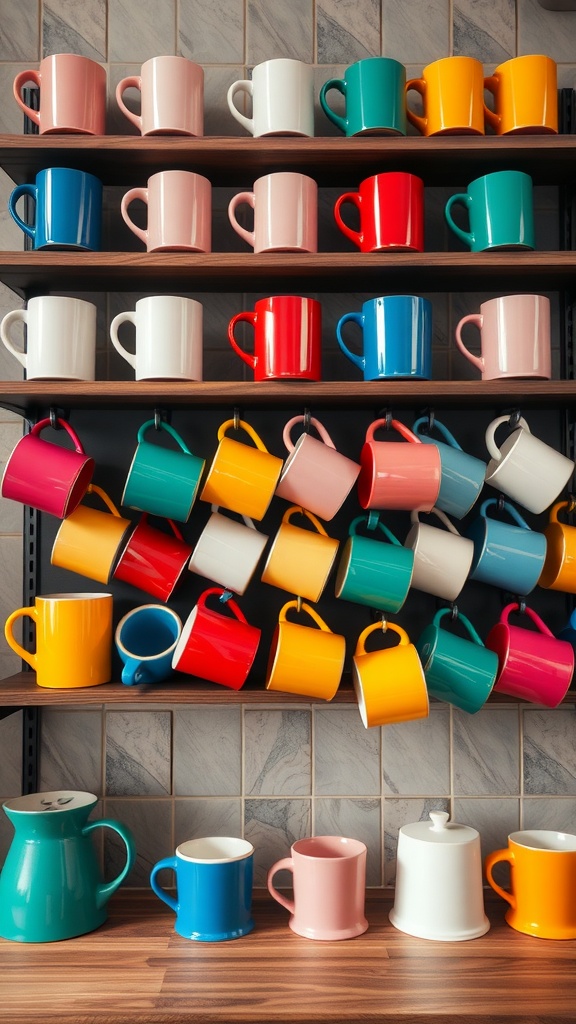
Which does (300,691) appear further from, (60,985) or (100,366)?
(100,366)

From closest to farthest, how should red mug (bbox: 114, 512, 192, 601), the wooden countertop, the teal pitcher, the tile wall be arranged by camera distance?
the wooden countertop
the teal pitcher
red mug (bbox: 114, 512, 192, 601)
the tile wall

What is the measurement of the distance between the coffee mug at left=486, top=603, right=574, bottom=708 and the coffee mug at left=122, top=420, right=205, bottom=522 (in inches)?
20.3

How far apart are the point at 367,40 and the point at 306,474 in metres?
0.79

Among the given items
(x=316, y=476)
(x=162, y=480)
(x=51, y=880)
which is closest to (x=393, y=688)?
(x=316, y=476)

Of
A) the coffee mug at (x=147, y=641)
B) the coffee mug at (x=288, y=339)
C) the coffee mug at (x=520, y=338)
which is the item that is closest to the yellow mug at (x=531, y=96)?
the coffee mug at (x=520, y=338)

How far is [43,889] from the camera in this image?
114 cm

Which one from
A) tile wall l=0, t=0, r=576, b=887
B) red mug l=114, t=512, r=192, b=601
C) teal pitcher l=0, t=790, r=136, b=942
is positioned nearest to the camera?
teal pitcher l=0, t=790, r=136, b=942

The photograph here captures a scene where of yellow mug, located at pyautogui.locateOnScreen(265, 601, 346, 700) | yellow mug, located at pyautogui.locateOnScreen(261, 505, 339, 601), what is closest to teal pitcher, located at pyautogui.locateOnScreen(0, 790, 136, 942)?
yellow mug, located at pyautogui.locateOnScreen(265, 601, 346, 700)

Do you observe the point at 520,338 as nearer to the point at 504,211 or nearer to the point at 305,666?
the point at 504,211

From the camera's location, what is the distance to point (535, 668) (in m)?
1.18

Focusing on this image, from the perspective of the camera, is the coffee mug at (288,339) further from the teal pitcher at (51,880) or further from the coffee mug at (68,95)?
the teal pitcher at (51,880)

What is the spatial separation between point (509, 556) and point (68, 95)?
0.95 meters

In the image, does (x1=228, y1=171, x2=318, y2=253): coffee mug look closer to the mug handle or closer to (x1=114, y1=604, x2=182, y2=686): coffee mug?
the mug handle

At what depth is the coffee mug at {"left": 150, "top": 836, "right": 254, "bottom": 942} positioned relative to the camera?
1.13 metres
